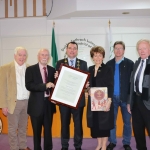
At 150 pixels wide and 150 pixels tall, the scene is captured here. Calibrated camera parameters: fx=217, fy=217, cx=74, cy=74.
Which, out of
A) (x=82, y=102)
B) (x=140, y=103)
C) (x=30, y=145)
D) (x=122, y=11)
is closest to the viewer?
(x=140, y=103)

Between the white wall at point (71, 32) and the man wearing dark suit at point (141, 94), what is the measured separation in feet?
10.4

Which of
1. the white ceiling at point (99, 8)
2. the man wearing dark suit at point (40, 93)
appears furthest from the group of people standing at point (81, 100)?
the white ceiling at point (99, 8)

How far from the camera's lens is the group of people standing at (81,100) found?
8.84 feet

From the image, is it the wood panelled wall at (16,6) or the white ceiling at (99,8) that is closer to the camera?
the white ceiling at (99,8)

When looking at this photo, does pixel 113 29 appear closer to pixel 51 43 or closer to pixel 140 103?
pixel 51 43

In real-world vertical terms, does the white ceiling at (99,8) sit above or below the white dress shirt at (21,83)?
above

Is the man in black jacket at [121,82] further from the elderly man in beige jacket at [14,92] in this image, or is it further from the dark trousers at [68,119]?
the elderly man in beige jacket at [14,92]

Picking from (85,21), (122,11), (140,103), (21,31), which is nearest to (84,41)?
(85,21)

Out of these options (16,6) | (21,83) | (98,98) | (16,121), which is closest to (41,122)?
(16,121)

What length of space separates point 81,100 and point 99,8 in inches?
108

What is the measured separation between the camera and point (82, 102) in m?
3.06

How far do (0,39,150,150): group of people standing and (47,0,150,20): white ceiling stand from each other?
209 cm

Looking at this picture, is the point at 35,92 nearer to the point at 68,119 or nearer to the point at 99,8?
the point at 68,119

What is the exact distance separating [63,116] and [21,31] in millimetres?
3625
